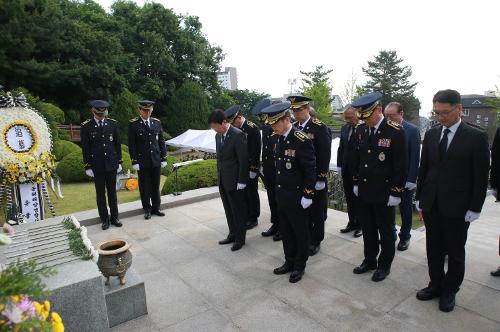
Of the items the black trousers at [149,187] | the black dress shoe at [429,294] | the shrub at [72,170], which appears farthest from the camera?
the shrub at [72,170]

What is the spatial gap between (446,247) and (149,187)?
5.04 m

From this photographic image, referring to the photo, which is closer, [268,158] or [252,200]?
[268,158]

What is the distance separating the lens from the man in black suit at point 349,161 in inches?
193

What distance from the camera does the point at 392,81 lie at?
153 feet

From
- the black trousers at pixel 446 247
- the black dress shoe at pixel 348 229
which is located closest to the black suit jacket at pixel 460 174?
the black trousers at pixel 446 247

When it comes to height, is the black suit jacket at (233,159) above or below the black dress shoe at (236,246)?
above

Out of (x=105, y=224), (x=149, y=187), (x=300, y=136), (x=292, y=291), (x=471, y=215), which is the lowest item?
(x=292, y=291)

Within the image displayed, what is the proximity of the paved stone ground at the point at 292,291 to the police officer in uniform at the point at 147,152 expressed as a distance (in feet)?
4.27

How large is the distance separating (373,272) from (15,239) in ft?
12.8

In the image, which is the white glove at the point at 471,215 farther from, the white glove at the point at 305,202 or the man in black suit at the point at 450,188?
the white glove at the point at 305,202

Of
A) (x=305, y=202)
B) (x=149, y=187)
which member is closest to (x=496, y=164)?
(x=305, y=202)

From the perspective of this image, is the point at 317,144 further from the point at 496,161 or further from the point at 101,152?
the point at 101,152

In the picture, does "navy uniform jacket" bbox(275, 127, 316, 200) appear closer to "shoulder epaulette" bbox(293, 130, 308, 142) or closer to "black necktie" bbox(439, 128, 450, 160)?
"shoulder epaulette" bbox(293, 130, 308, 142)

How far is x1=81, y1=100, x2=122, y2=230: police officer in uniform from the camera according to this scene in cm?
585
